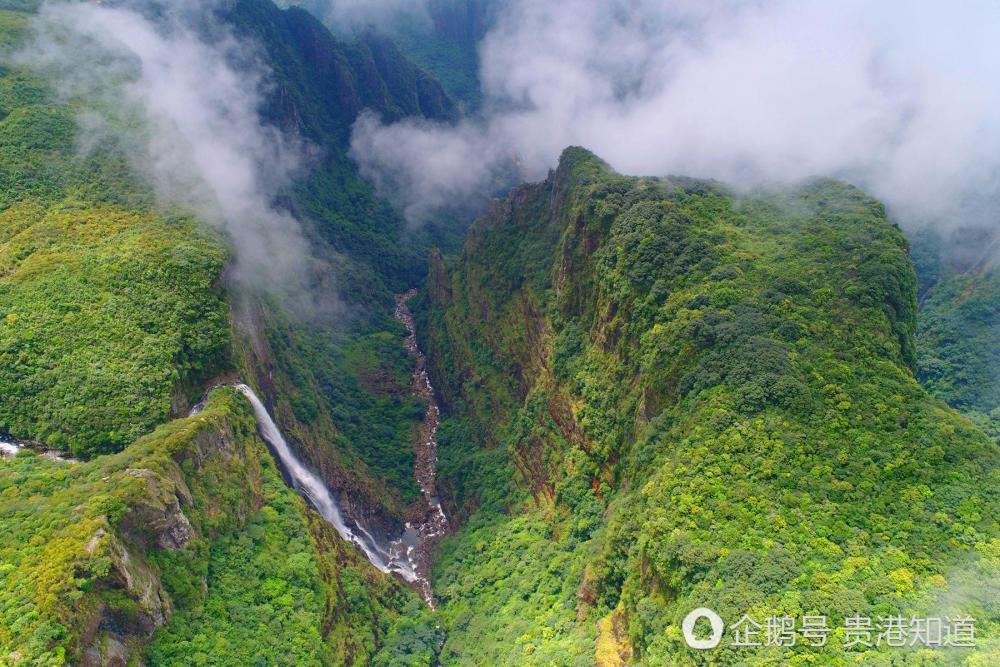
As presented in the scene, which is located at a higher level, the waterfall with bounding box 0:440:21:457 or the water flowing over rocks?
the water flowing over rocks

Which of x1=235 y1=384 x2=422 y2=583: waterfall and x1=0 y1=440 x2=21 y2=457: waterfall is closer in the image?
x1=0 y1=440 x2=21 y2=457: waterfall

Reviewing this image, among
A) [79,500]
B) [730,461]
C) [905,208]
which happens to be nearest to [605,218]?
[730,461]

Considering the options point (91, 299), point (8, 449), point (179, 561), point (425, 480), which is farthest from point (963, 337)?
point (8, 449)

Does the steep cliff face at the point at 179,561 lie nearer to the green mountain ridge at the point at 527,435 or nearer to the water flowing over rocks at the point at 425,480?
the green mountain ridge at the point at 527,435

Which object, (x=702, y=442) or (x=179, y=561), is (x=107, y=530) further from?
(x=702, y=442)

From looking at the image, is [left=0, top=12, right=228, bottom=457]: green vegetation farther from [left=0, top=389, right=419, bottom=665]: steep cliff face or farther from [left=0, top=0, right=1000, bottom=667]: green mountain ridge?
[left=0, top=389, right=419, bottom=665]: steep cliff face

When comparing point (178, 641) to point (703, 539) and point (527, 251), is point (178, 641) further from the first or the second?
point (527, 251)

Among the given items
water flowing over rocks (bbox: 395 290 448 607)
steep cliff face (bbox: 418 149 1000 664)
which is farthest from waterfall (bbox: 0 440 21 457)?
steep cliff face (bbox: 418 149 1000 664)

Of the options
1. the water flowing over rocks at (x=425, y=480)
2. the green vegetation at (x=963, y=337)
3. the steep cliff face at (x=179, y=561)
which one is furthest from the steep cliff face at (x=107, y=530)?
the green vegetation at (x=963, y=337)
